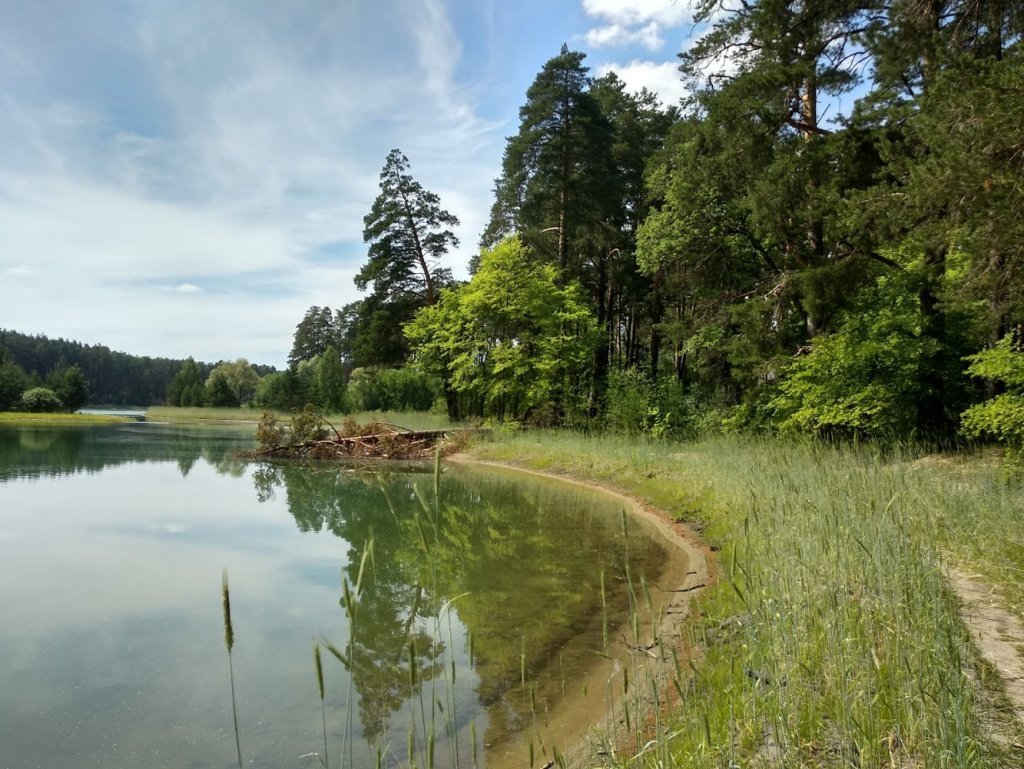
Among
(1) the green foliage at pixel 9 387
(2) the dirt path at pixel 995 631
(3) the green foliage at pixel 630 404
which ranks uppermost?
(1) the green foliage at pixel 9 387

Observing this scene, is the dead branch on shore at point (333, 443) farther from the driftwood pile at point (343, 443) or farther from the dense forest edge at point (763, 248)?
the dense forest edge at point (763, 248)

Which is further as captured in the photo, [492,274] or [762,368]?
[492,274]

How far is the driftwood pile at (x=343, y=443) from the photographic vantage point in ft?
80.4

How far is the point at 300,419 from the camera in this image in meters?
24.5

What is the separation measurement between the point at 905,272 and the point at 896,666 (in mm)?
12831

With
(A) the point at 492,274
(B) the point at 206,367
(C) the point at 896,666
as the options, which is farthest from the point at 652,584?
(B) the point at 206,367

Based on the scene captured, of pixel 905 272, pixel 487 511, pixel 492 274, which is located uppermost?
pixel 492 274

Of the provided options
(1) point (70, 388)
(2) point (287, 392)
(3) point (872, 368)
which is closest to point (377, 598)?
(3) point (872, 368)

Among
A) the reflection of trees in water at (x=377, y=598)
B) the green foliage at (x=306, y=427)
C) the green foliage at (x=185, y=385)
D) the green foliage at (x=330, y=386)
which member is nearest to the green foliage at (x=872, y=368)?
the reflection of trees in water at (x=377, y=598)

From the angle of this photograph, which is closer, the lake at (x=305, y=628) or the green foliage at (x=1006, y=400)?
the lake at (x=305, y=628)

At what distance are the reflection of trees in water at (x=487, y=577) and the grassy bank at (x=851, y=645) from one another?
1019mm

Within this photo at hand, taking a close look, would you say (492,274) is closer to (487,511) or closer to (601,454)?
(601,454)

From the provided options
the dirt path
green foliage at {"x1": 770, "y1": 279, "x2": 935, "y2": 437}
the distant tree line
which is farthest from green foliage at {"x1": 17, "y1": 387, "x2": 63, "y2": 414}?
the dirt path

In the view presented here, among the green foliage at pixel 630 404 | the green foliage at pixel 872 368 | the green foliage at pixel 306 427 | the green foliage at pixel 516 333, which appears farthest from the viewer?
the green foliage at pixel 516 333
